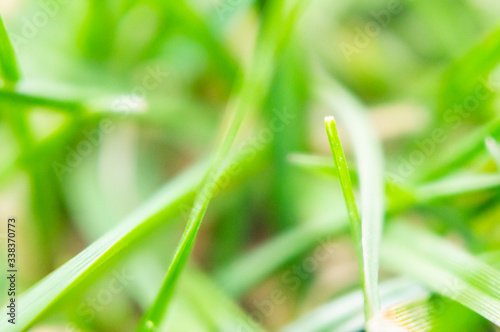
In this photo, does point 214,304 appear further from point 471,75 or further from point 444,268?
point 471,75

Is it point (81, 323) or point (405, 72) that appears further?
point (405, 72)

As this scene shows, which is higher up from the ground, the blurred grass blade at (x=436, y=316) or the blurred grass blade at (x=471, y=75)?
the blurred grass blade at (x=471, y=75)

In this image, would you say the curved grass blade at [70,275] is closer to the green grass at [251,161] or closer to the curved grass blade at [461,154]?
the green grass at [251,161]

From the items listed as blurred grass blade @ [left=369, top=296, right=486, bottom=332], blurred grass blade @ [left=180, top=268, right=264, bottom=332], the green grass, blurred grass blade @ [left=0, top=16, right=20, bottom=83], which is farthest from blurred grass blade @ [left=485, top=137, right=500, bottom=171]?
blurred grass blade @ [left=0, top=16, right=20, bottom=83]

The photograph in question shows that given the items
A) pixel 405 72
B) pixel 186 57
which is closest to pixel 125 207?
pixel 186 57

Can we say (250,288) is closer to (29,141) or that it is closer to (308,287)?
(308,287)

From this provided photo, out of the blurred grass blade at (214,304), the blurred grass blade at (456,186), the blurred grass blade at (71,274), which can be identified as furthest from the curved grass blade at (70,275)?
the blurred grass blade at (456,186)

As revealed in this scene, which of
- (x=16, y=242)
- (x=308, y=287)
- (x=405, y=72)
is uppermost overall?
(x=405, y=72)
